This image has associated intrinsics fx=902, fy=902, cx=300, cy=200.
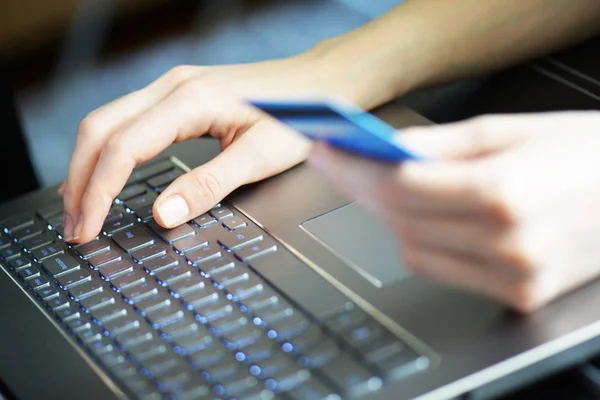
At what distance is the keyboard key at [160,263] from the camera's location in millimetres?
667

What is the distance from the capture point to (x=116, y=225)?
735 mm

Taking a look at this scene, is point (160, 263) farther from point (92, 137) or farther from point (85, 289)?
point (92, 137)

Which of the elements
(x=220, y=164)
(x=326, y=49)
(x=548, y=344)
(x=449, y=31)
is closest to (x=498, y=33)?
(x=449, y=31)

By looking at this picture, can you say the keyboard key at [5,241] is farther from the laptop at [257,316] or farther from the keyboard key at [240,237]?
the keyboard key at [240,237]

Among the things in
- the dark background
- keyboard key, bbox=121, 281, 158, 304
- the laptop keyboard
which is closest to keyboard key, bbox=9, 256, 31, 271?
the laptop keyboard

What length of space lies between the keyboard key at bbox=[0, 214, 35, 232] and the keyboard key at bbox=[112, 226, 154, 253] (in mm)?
89

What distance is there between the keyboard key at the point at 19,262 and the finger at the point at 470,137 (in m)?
0.33

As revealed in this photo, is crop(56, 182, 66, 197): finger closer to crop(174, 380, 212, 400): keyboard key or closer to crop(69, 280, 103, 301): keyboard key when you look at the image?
crop(69, 280, 103, 301): keyboard key

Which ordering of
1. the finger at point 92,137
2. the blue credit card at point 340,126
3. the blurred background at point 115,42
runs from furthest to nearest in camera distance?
the blurred background at point 115,42 < the finger at point 92,137 < the blue credit card at point 340,126

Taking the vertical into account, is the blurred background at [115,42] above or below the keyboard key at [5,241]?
above

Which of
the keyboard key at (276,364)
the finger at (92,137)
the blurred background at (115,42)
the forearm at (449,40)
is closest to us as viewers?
the keyboard key at (276,364)

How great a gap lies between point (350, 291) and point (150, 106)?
11.4 inches

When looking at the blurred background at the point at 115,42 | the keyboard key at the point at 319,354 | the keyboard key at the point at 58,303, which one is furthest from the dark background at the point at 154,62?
the keyboard key at the point at 58,303

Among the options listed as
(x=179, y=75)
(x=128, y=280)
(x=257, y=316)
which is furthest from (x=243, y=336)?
(x=179, y=75)
